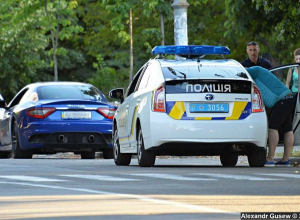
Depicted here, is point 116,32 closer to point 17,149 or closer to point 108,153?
point 108,153

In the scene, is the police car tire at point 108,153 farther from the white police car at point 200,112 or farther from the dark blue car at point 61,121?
the white police car at point 200,112

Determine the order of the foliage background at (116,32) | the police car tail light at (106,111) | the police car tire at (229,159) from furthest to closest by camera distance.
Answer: the foliage background at (116,32)
the police car tail light at (106,111)
the police car tire at (229,159)

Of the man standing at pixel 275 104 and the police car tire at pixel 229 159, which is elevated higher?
the man standing at pixel 275 104

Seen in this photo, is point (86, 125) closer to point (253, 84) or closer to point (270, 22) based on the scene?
point (253, 84)

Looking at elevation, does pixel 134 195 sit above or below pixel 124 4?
below

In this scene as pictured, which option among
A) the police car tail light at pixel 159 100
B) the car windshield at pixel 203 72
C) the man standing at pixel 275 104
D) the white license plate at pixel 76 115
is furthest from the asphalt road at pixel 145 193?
the white license plate at pixel 76 115

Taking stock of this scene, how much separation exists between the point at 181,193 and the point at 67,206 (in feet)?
5.76

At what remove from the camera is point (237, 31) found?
120ft

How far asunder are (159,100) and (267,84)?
2048mm

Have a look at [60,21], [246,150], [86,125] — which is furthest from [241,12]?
[246,150]

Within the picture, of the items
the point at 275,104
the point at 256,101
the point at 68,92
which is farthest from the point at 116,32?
the point at 256,101

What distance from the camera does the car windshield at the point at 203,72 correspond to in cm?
1628

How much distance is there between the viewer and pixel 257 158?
16922 millimetres

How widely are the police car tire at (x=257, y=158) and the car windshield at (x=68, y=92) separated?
5.73 metres
